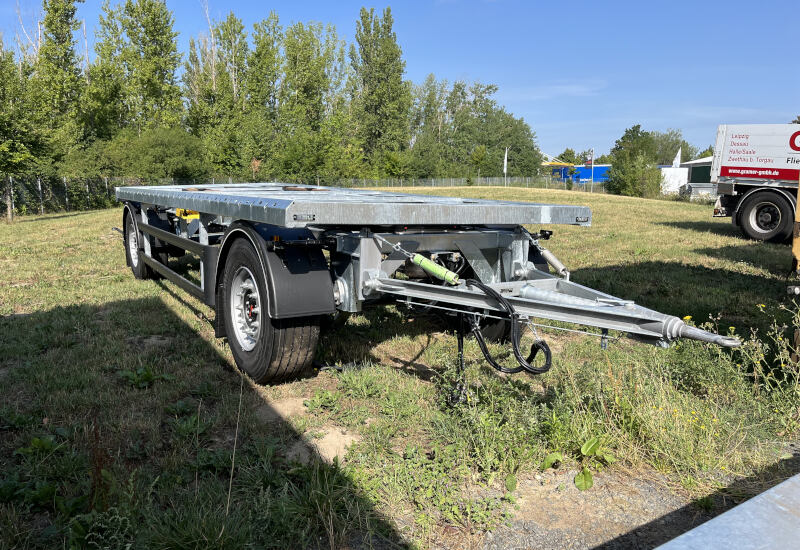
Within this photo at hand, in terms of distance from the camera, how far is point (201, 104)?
43000mm

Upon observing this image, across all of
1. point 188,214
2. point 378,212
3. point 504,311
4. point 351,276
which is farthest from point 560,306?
point 188,214

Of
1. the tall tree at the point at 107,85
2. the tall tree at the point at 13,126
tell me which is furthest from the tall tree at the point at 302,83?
the tall tree at the point at 13,126

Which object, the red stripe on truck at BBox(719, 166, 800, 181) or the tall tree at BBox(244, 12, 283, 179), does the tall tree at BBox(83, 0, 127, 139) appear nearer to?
the tall tree at BBox(244, 12, 283, 179)

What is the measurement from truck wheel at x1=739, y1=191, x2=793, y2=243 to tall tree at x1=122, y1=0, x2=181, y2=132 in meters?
36.3

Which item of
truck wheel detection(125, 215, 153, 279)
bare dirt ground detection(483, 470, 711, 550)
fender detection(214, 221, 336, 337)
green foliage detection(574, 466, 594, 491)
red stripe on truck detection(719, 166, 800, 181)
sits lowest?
bare dirt ground detection(483, 470, 711, 550)

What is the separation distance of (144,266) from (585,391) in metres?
6.63

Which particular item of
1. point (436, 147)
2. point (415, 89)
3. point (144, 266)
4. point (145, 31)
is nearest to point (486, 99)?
point (415, 89)

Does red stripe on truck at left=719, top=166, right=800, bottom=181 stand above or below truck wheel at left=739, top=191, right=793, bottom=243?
above

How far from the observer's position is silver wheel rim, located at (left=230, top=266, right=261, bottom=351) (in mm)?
4246

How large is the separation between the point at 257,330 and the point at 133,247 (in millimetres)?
5379

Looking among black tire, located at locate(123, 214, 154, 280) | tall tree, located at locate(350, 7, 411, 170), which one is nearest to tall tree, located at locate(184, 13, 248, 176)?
tall tree, located at locate(350, 7, 411, 170)

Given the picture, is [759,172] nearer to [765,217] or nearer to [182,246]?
[765,217]

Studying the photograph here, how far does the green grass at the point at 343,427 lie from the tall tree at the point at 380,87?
57037 millimetres

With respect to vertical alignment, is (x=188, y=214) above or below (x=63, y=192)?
above
